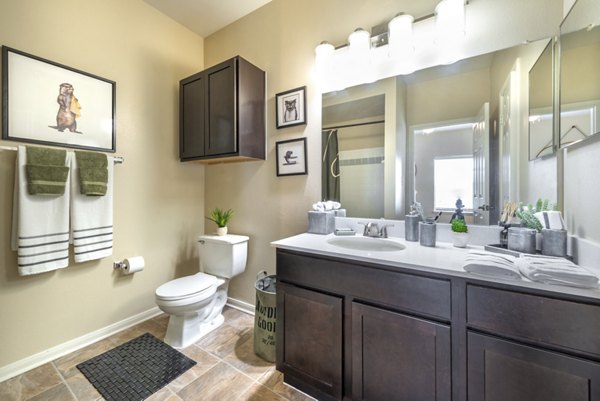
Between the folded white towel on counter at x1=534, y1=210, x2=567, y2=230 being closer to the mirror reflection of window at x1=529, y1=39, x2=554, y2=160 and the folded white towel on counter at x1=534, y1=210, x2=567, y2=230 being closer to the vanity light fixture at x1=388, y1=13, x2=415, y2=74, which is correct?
the mirror reflection of window at x1=529, y1=39, x2=554, y2=160

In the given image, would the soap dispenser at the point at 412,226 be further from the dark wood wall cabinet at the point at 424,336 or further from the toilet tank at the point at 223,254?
the toilet tank at the point at 223,254

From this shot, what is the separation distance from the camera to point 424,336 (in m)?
0.98

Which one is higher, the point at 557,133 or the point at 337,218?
the point at 557,133

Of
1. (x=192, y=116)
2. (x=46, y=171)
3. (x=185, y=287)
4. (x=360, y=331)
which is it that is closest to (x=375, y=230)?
(x=360, y=331)

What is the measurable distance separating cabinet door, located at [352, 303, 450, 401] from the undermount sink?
1.43 feet

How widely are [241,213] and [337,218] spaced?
98 centimetres

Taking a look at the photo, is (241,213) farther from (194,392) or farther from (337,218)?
(194,392)

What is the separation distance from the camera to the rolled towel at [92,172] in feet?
5.45

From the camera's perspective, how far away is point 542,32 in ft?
4.01

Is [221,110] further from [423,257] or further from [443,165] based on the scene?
[423,257]

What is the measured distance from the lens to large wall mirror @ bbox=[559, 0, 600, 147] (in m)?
0.96

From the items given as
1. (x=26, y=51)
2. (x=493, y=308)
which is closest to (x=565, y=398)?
(x=493, y=308)

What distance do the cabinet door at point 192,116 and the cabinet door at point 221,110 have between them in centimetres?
8

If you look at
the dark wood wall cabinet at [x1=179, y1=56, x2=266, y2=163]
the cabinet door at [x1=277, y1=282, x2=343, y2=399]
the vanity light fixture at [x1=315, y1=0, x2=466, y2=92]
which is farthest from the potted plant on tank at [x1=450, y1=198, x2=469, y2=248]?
the dark wood wall cabinet at [x1=179, y1=56, x2=266, y2=163]
